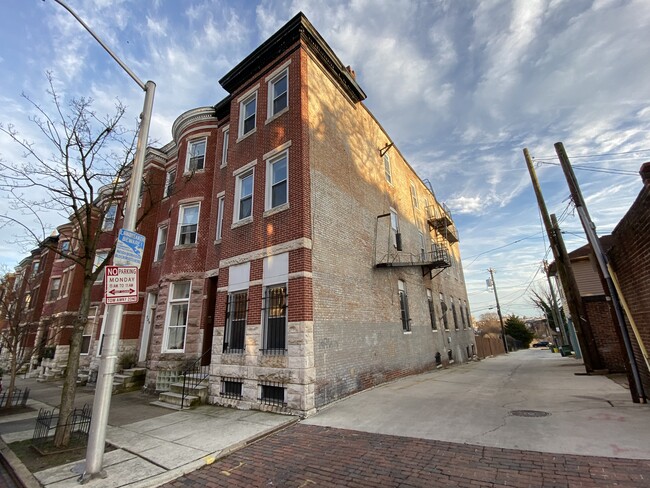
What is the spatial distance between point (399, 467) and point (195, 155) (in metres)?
15.7

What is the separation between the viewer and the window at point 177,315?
42.5ft

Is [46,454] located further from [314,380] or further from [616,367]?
[616,367]

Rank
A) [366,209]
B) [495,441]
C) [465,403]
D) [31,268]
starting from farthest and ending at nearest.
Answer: [31,268] → [366,209] → [465,403] → [495,441]

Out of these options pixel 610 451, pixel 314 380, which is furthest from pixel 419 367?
pixel 610 451

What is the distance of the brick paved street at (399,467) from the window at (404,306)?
8661 mm

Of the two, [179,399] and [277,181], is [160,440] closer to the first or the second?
[179,399]

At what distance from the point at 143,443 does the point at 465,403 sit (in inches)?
289

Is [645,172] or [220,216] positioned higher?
[220,216]

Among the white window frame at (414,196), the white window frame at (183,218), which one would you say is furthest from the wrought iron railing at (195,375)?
the white window frame at (414,196)

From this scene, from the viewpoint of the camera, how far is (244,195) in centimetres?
1209

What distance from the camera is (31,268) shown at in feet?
108

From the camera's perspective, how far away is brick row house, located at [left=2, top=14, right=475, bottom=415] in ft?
30.0

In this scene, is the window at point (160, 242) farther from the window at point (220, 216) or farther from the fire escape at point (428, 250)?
the fire escape at point (428, 250)

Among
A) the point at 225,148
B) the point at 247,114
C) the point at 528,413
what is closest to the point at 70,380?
the point at 528,413
